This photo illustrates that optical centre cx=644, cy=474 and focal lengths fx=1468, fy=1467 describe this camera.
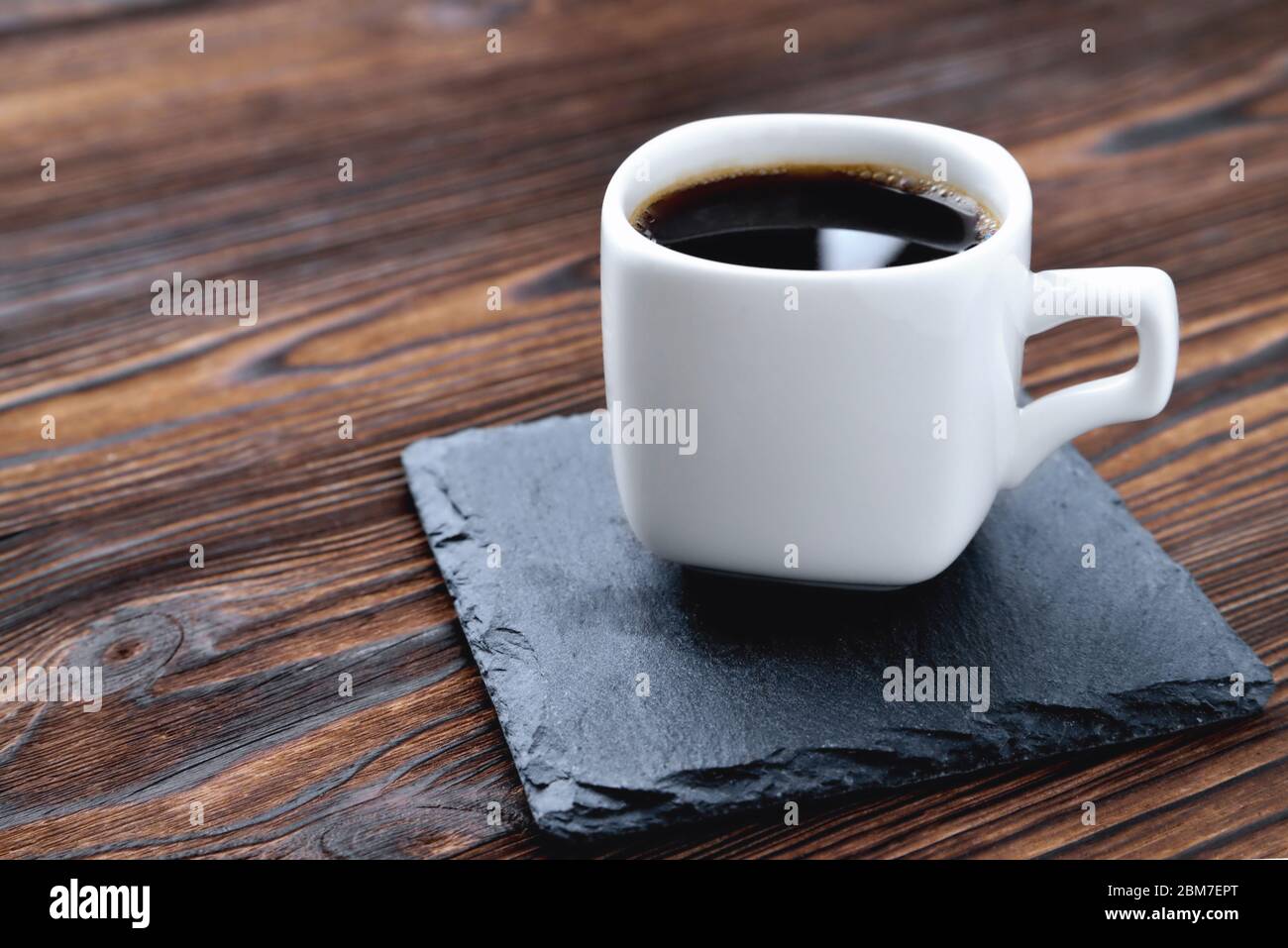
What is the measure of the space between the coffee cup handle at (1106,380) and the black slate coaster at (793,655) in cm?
7

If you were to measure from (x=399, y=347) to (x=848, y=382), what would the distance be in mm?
458

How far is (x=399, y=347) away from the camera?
3.41 ft

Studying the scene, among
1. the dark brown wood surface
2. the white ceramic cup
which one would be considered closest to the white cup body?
the white ceramic cup

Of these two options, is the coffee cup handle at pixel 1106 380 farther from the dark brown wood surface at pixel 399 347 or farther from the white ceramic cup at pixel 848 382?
the dark brown wood surface at pixel 399 347

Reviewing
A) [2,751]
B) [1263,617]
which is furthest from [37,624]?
[1263,617]

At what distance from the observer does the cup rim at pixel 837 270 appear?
651mm

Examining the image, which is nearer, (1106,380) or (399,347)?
(1106,380)

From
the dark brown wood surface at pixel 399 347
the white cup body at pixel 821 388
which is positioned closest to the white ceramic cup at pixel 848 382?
the white cup body at pixel 821 388

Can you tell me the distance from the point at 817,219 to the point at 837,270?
0.33 feet

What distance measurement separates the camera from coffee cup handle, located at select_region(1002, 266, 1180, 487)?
0.71 meters

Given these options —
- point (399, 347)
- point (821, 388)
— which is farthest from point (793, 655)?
point (399, 347)

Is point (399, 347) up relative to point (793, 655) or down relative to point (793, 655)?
up

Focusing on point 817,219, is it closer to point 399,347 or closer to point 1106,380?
point 1106,380
